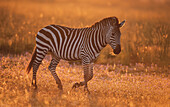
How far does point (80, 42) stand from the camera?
715cm

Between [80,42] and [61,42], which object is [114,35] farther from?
[61,42]

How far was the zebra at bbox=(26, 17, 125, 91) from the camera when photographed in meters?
6.88

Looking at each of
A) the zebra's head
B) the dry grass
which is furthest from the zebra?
the dry grass

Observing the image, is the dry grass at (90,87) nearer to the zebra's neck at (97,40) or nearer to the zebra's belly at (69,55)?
the zebra's belly at (69,55)

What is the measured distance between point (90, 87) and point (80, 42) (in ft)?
4.52

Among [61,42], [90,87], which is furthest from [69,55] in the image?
[90,87]

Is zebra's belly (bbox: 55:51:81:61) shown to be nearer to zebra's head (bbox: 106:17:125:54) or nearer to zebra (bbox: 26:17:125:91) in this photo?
zebra (bbox: 26:17:125:91)

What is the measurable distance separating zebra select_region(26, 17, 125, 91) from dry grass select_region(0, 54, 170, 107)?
20.4 inches

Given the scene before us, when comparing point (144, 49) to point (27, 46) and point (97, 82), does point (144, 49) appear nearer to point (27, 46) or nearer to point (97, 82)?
point (97, 82)

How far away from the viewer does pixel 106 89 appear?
23.7ft

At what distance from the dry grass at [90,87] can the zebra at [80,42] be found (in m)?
0.52

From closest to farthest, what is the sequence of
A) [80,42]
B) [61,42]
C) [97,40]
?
1. [97,40]
2. [80,42]
3. [61,42]

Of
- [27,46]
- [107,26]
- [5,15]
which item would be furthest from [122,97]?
[5,15]

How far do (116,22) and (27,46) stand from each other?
20.7 feet
